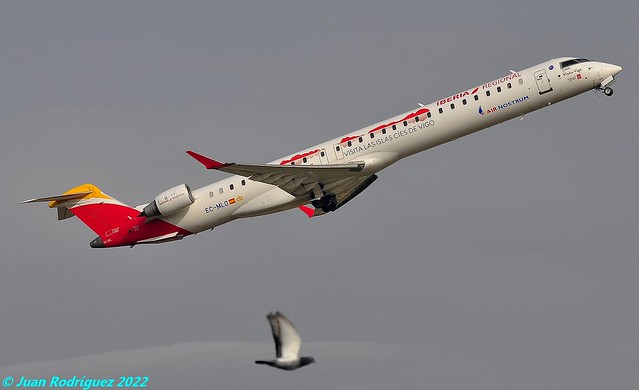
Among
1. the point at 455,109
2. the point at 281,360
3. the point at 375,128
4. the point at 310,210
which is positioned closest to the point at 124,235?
the point at 310,210

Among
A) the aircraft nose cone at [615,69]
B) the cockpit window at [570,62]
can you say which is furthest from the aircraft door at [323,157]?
the aircraft nose cone at [615,69]

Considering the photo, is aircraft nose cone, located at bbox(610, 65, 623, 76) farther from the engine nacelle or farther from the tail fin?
the tail fin

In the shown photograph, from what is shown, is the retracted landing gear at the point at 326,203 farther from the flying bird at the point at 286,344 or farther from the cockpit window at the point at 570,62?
the flying bird at the point at 286,344

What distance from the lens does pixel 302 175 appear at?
46.2 meters

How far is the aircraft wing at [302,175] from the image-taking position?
44812 millimetres

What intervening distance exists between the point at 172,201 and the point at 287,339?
2197 centimetres

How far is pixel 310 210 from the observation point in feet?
169

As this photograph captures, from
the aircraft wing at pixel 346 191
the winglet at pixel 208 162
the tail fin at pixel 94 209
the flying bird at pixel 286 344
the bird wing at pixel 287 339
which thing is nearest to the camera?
the flying bird at pixel 286 344

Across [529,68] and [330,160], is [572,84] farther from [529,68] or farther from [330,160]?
[330,160]

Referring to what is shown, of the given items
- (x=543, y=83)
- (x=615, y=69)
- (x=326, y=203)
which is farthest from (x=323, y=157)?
(x=615, y=69)

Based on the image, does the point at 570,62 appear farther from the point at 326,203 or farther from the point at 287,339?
the point at 287,339

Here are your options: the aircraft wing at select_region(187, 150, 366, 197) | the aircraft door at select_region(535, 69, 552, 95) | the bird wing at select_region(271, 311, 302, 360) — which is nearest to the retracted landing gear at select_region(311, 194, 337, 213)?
the aircraft wing at select_region(187, 150, 366, 197)

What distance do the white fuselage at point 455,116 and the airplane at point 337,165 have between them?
0.04 m

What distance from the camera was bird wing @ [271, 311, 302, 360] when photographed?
27.3 meters
